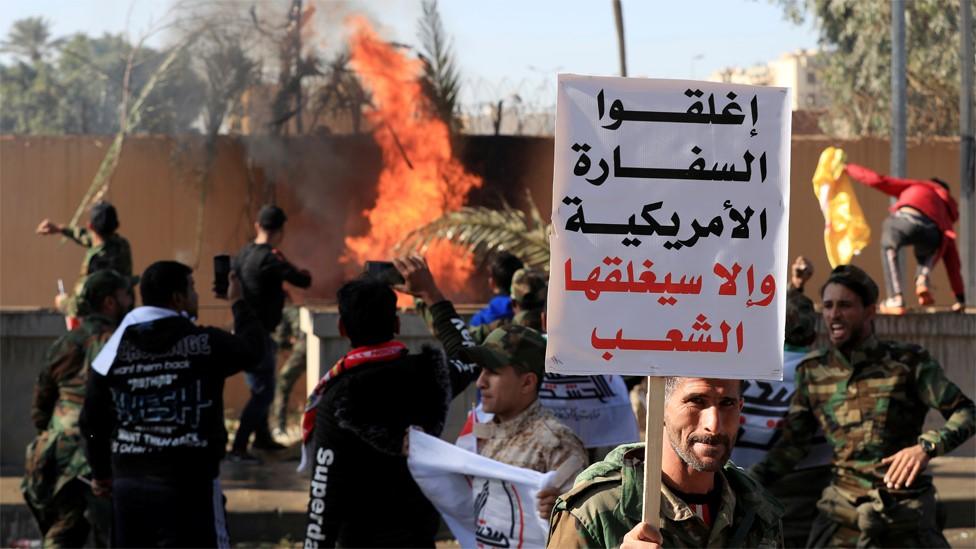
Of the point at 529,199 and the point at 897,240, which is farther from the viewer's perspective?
the point at 529,199

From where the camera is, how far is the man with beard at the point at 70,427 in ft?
24.7

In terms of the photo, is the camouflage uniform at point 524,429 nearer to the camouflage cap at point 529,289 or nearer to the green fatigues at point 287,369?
the camouflage cap at point 529,289

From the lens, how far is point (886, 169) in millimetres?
17141

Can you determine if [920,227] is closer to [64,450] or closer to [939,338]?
[939,338]

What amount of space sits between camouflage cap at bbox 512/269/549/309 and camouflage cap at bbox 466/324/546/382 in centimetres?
165

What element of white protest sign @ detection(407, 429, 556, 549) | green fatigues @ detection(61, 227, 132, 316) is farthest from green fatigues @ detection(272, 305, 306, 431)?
white protest sign @ detection(407, 429, 556, 549)

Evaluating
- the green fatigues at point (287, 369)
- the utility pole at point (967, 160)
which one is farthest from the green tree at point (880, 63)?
the green fatigues at point (287, 369)

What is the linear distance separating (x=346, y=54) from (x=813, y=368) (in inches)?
442

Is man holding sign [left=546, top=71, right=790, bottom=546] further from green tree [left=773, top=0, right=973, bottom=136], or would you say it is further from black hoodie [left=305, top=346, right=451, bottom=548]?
green tree [left=773, top=0, right=973, bottom=136]

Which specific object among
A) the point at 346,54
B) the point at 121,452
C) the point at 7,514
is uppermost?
the point at 346,54

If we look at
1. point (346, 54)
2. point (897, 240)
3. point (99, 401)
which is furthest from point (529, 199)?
point (99, 401)

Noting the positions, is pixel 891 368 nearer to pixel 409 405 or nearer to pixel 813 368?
pixel 813 368

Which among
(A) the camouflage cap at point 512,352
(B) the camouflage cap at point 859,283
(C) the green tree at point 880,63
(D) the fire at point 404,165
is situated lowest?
(A) the camouflage cap at point 512,352

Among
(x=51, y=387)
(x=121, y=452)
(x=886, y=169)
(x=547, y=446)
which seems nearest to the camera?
(x=547, y=446)
